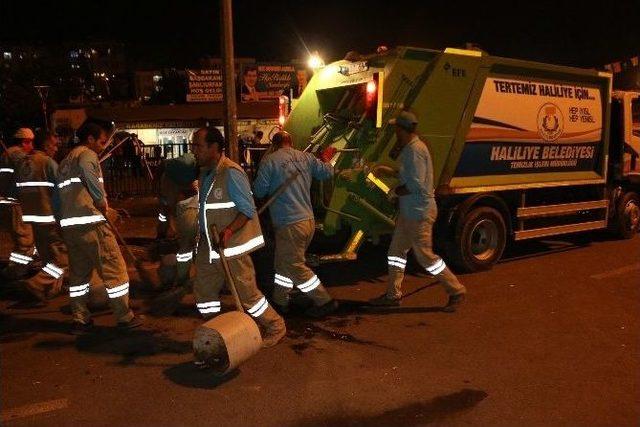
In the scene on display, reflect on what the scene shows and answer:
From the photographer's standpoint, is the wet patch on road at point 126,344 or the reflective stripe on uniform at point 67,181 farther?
the reflective stripe on uniform at point 67,181

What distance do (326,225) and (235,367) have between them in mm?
2390

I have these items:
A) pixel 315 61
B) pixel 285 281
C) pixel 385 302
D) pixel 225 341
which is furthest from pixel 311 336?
pixel 315 61

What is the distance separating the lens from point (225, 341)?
3.90 meters

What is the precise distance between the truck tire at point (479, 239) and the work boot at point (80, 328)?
3902 millimetres

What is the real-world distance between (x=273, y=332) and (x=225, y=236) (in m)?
0.90

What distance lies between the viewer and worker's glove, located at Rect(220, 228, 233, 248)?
422 centimetres

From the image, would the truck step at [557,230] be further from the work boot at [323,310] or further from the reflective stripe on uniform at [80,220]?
the reflective stripe on uniform at [80,220]

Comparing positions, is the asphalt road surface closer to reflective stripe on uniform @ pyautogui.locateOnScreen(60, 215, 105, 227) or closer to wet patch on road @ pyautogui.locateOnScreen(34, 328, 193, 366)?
wet patch on road @ pyautogui.locateOnScreen(34, 328, 193, 366)

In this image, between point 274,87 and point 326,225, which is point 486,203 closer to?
point 326,225

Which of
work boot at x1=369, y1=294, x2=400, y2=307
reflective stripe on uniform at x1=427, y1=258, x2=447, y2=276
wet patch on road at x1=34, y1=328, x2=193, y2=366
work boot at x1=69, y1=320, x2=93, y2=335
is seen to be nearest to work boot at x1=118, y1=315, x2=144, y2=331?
wet patch on road at x1=34, y1=328, x2=193, y2=366

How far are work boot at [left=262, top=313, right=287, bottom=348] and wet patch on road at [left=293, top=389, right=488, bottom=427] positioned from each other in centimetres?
111

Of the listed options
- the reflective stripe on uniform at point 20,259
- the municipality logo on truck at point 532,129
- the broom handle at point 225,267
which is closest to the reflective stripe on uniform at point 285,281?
the broom handle at point 225,267

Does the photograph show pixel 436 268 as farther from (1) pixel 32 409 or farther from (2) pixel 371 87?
(1) pixel 32 409

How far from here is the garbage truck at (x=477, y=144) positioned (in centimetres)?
623
